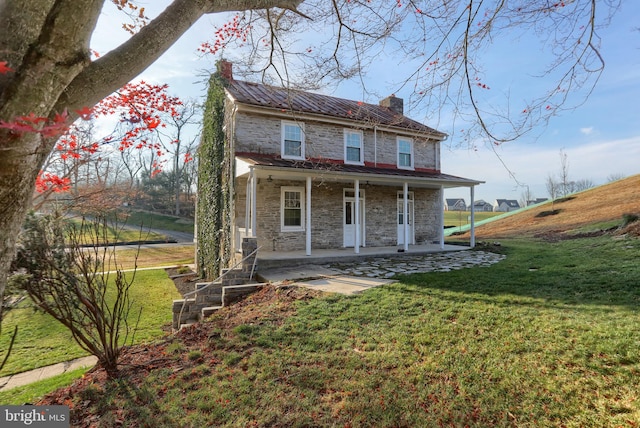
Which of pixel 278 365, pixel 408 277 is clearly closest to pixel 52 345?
pixel 278 365

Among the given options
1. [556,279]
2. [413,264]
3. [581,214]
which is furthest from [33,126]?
[581,214]

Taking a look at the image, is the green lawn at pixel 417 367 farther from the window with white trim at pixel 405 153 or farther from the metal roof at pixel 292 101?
the window with white trim at pixel 405 153

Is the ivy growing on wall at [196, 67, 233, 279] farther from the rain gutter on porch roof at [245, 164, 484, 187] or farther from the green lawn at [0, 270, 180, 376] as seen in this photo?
the rain gutter on porch roof at [245, 164, 484, 187]

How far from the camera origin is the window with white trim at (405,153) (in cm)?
1493

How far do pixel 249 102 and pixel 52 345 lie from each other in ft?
28.7

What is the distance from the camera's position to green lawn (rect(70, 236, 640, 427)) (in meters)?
2.97

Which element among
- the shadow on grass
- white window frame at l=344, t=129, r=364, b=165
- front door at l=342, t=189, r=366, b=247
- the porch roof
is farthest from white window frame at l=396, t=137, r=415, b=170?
the shadow on grass

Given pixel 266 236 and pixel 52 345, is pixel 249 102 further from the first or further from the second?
pixel 52 345

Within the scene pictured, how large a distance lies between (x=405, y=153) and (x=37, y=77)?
14644 millimetres

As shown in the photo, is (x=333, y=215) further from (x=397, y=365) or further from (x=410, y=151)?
(x=397, y=365)

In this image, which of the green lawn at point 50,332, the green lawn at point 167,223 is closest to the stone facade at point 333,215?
the green lawn at point 50,332

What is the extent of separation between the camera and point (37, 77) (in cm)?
179

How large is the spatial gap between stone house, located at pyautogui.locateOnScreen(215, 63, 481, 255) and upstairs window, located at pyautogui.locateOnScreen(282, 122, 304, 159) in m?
0.04

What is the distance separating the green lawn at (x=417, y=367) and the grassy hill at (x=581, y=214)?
15.0 metres
